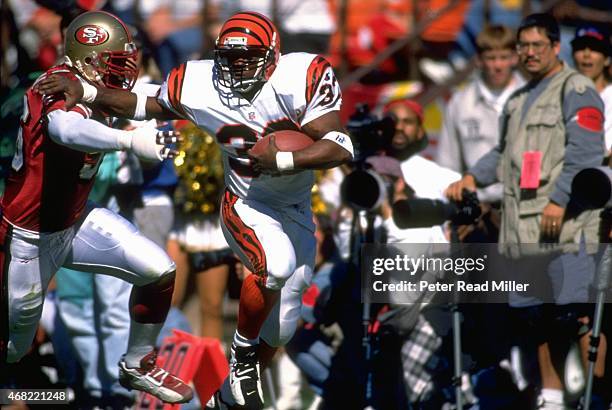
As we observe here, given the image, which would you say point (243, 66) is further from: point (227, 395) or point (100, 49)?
point (227, 395)

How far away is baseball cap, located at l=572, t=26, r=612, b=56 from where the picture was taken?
25.3 ft

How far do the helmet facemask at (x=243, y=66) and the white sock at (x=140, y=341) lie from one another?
47.9 inches

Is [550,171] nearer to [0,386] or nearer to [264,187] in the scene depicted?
[264,187]

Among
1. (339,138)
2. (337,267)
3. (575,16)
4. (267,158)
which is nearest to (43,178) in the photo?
(267,158)

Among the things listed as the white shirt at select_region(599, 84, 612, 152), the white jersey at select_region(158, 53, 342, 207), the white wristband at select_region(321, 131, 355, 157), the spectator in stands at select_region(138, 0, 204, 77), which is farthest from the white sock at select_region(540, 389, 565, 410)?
the spectator in stands at select_region(138, 0, 204, 77)

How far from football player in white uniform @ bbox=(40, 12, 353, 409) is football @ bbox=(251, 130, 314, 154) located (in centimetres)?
4

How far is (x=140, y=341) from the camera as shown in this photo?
6.62 meters

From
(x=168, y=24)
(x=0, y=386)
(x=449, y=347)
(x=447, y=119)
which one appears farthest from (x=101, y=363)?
(x=168, y=24)

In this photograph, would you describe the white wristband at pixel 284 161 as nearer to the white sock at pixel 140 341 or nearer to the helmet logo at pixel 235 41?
the helmet logo at pixel 235 41

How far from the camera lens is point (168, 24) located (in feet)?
33.9

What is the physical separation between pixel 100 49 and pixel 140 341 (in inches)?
54.1

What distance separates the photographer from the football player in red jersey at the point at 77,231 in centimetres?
641

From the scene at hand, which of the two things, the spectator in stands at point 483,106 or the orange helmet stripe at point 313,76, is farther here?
the spectator in stands at point 483,106

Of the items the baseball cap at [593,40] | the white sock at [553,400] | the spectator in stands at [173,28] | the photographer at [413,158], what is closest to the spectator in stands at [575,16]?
the baseball cap at [593,40]
